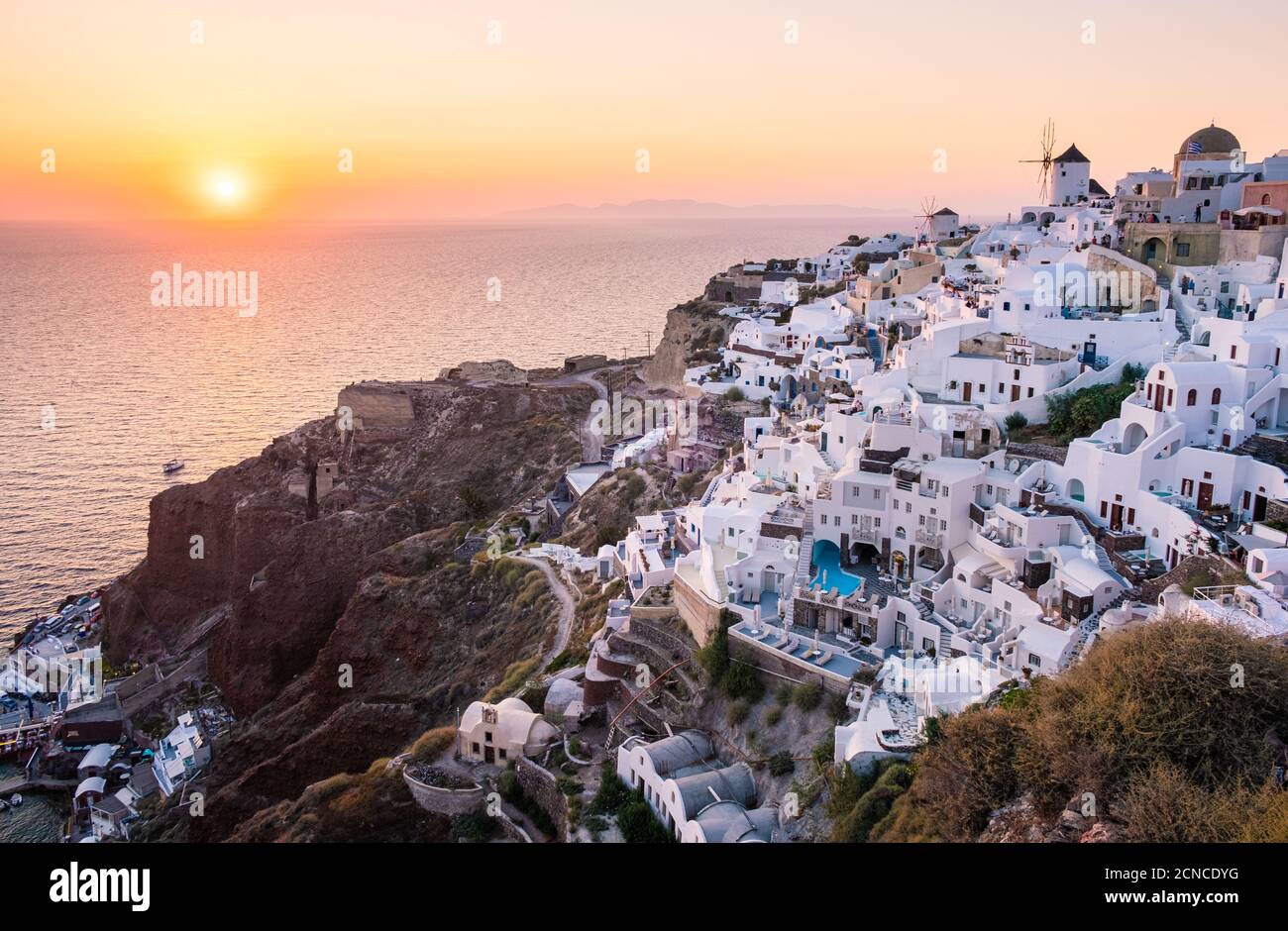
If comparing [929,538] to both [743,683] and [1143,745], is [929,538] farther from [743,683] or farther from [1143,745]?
[1143,745]

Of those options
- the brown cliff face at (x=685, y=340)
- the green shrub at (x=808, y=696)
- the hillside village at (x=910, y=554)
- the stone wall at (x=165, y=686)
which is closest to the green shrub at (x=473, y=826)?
the hillside village at (x=910, y=554)

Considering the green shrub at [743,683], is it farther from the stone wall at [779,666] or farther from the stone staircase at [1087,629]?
the stone staircase at [1087,629]

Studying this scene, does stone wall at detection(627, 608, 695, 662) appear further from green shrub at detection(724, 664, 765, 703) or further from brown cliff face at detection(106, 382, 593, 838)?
brown cliff face at detection(106, 382, 593, 838)

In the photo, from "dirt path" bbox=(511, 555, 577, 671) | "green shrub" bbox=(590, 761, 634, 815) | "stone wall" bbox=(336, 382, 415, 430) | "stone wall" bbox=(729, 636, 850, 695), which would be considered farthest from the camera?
"stone wall" bbox=(336, 382, 415, 430)

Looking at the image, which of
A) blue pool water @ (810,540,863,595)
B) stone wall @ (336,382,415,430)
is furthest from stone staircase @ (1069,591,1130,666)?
stone wall @ (336,382,415,430)

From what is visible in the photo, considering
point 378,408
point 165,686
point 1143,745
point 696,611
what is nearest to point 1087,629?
point 1143,745

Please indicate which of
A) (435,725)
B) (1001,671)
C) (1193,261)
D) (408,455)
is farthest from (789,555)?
(408,455)

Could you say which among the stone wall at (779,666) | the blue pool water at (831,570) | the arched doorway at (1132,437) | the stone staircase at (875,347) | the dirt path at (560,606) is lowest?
the dirt path at (560,606)
